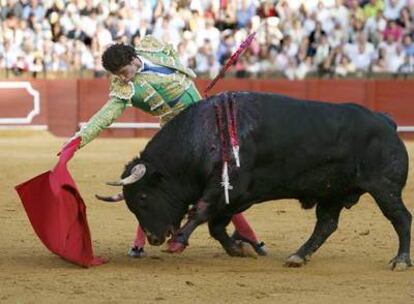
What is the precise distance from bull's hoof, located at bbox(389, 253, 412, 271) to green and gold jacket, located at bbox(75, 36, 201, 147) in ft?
4.92

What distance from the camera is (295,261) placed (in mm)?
6398

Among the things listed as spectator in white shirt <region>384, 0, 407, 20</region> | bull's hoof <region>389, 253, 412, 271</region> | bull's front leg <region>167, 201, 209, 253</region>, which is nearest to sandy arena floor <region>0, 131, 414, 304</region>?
bull's hoof <region>389, 253, 412, 271</region>

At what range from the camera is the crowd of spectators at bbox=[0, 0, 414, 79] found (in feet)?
54.6

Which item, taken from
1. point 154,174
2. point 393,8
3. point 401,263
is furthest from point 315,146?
point 393,8

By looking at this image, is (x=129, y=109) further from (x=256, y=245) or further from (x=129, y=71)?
(x=129, y=71)

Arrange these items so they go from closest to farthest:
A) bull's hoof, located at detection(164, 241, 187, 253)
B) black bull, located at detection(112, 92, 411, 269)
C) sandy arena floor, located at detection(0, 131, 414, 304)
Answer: sandy arena floor, located at detection(0, 131, 414, 304) < bull's hoof, located at detection(164, 241, 187, 253) < black bull, located at detection(112, 92, 411, 269)

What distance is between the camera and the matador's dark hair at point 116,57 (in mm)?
6367

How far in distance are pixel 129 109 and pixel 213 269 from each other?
38.4 feet

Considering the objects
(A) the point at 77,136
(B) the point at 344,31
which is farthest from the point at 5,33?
(A) the point at 77,136

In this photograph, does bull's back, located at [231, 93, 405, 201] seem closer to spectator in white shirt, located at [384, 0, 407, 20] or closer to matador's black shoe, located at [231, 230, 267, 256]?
matador's black shoe, located at [231, 230, 267, 256]

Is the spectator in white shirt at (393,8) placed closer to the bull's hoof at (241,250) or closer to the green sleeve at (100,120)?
the bull's hoof at (241,250)

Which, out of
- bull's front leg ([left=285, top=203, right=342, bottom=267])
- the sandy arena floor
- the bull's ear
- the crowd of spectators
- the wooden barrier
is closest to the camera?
the sandy arena floor

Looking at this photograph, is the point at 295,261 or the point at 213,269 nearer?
the point at 213,269

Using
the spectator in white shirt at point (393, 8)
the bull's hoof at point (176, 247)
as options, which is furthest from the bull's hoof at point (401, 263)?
the spectator in white shirt at point (393, 8)
